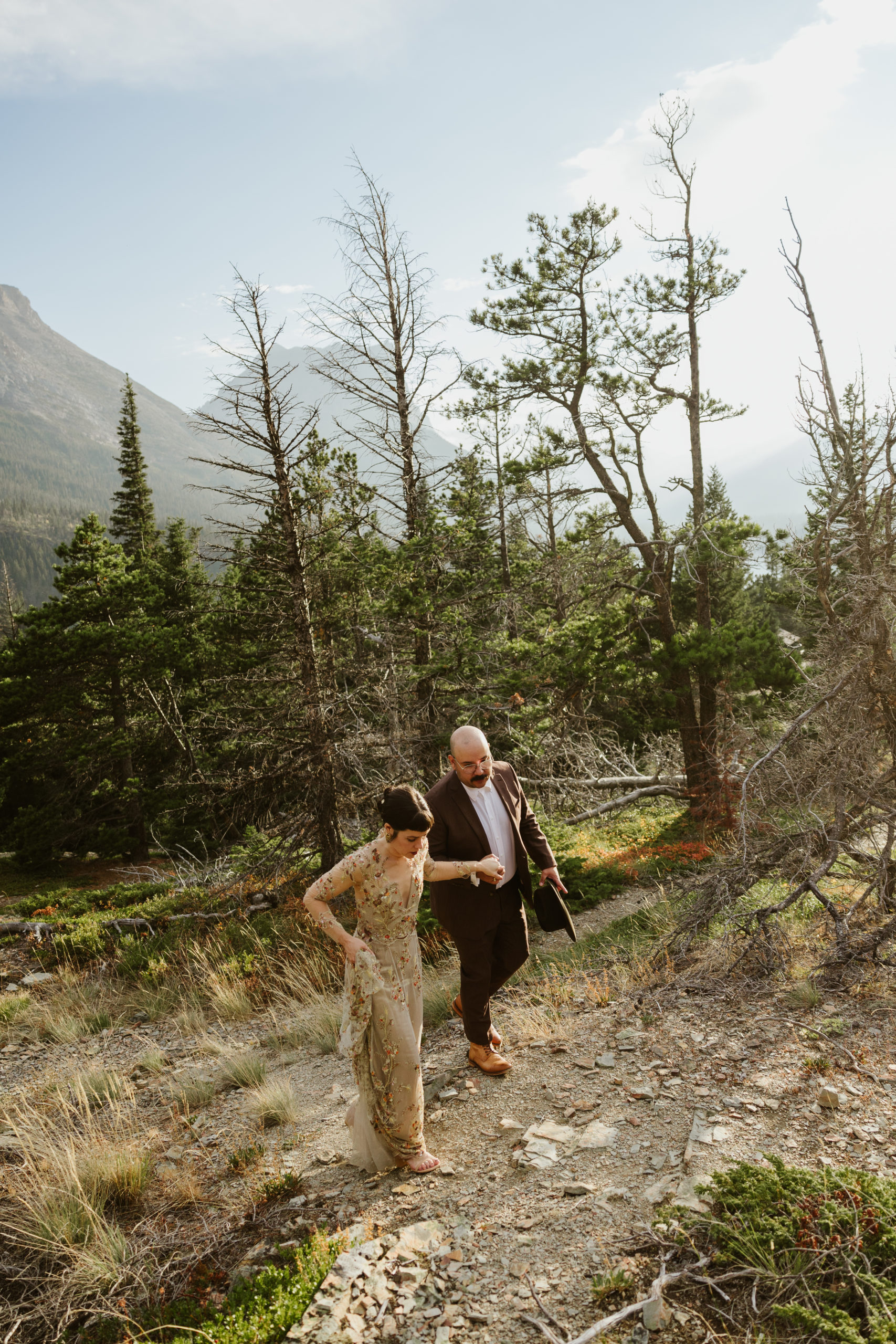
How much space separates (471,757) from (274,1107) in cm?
257

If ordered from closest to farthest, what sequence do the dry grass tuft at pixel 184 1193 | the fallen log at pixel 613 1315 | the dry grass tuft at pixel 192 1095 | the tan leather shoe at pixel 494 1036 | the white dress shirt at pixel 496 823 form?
1. the fallen log at pixel 613 1315
2. the dry grass tuft at pixel 184 1193
3. the white dress shirt at pixel 496 823
4. the tan leather shoe at pixel 494 1036
5. the dry grass tuft at pixel 192 1095

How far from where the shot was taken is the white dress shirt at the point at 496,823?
14.6 ft

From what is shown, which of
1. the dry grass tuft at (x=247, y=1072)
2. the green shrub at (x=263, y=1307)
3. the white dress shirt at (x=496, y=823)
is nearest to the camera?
the green shrub at (x=263, y=1307)

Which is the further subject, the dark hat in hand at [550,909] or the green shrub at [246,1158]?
the dark hat in hand at [550,909]

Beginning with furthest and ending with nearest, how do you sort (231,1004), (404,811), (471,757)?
(231,1004)
(471,757)
(404,811)

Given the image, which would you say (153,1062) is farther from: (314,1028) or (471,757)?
(471,757)

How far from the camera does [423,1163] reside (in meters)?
3.61

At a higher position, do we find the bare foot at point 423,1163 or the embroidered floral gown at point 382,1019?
the embroidered floral gown at point 382,1019

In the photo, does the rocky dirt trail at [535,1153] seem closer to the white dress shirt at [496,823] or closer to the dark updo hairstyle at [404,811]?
the white dress shirt at [496,823]

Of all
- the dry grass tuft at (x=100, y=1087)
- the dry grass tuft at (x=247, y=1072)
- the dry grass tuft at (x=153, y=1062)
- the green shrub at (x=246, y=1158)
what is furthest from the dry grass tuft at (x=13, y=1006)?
the green shrub at (x=246, y=1158)

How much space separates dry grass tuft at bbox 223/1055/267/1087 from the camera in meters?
5.31

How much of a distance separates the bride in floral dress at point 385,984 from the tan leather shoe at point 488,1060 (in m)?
0.87

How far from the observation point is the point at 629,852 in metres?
12.5

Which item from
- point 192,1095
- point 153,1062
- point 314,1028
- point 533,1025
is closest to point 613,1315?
point 533,1025
